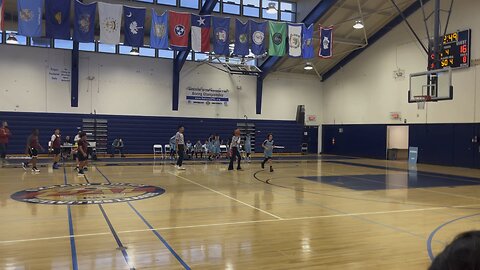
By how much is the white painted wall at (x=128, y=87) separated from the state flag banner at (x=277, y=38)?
7870 mm

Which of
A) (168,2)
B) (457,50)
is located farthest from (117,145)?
(457,50)

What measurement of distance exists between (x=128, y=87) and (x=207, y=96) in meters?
4.90

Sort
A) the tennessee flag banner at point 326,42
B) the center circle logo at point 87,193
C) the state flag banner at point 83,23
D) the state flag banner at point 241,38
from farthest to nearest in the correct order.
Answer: the tennessee flag banner at point 326,42 → the state flag banner at point 241,38 → the state flag banner at point 83,23 → the center circle logo at point 87,193

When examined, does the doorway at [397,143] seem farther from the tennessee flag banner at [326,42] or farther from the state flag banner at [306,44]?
the state flag banner at [306,44]

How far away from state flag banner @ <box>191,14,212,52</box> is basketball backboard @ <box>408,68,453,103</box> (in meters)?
8.73

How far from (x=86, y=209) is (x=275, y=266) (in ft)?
15.3

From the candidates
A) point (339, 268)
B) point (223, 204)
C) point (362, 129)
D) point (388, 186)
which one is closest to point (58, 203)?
point (223, 204)

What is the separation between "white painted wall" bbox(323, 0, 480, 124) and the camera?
1895 cm

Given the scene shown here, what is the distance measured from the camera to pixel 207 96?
26.0 metres

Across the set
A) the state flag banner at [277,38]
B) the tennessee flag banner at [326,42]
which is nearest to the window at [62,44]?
the state flag banner at [277,38]

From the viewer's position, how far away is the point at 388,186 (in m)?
12.1

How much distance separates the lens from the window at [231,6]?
23734mm

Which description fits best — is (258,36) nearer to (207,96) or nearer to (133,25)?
(133,25)

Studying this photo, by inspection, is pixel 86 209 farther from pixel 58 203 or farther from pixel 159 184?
pixel 159 184
